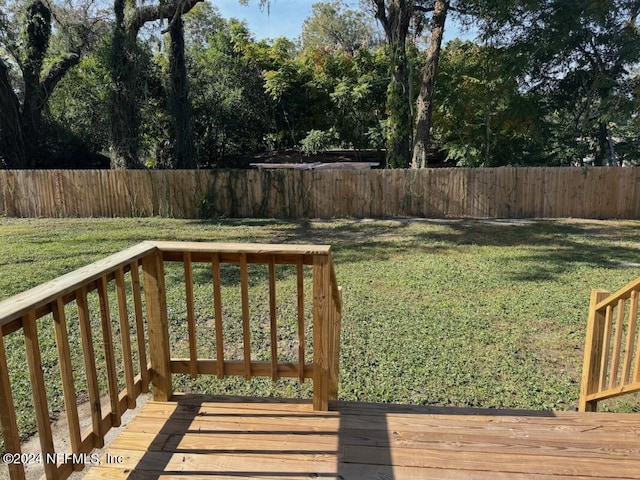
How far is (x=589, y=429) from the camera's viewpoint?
222cm

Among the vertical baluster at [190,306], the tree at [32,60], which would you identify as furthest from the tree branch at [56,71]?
the vertical baluster at [190,306]

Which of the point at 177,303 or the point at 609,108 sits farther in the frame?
the point at 609,108

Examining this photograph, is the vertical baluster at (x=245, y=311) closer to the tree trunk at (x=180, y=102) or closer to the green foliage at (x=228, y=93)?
the tree trunk at (x=180, y=102)

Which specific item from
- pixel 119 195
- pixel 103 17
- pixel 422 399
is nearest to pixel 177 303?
pixel 422 399

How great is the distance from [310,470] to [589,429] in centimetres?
141

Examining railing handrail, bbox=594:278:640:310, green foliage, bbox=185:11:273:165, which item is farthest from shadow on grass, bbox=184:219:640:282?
green foliage, bbox=185:11:273:165

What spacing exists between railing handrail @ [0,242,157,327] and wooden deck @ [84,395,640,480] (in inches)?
32.2

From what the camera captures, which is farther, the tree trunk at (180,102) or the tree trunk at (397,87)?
the tree trunk at (397,87)

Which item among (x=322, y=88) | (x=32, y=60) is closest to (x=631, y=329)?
(x=32, y=60)

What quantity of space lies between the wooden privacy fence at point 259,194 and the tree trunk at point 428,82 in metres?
1.45

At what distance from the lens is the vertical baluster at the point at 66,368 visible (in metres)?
1.60

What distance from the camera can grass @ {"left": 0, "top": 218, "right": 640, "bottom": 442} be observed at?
3.33 m

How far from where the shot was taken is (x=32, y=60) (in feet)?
46.0

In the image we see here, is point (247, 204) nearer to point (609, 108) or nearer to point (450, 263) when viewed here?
point (450, 263)
